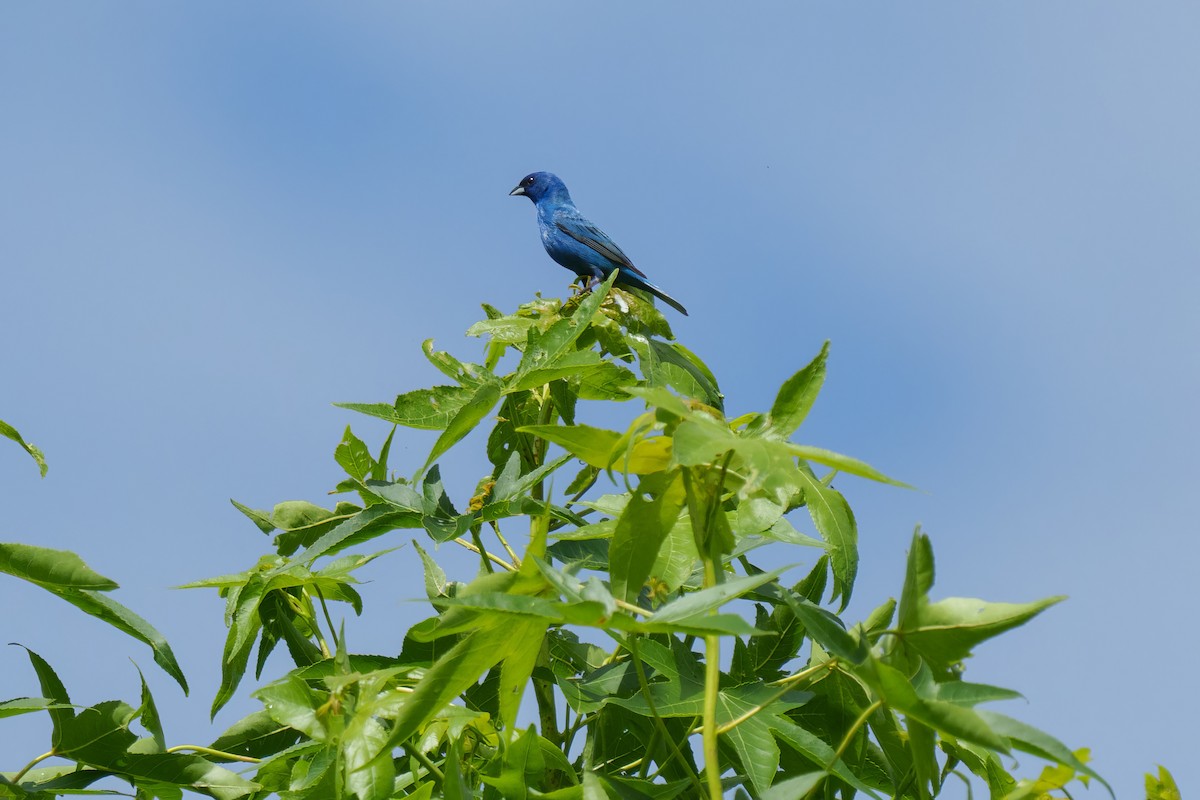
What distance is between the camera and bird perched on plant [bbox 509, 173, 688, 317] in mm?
5871

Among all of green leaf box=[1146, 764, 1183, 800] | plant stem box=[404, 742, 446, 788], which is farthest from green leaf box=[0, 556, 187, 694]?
green leaf box=[1146, 764, 1183, 800]

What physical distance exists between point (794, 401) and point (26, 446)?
1.24 m

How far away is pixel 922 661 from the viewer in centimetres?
123

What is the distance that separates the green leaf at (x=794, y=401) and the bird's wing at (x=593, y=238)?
14.9 feet

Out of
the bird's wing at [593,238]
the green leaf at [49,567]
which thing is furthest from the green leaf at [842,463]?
the bird's wing at [593,238]

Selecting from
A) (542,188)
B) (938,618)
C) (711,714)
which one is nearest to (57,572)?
(711,714)

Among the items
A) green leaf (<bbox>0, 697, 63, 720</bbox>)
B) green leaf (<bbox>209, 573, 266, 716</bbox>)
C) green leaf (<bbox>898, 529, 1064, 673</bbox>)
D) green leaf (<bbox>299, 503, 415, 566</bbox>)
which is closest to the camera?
green leaf (<bbox>898, 529, 1064, 673</bbox>)

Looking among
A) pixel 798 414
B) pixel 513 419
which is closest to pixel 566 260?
pixel 513 419

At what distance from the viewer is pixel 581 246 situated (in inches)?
254

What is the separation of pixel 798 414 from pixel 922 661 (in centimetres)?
34

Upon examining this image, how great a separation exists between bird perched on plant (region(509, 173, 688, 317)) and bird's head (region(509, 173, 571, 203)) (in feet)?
0.59

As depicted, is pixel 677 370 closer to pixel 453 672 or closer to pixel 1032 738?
pixel 453 672

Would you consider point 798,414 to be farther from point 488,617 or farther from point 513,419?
point 513,419

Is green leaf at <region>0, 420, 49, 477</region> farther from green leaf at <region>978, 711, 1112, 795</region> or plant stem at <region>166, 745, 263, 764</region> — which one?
green leaf at <region>978, 711, 1112, 795</region>
